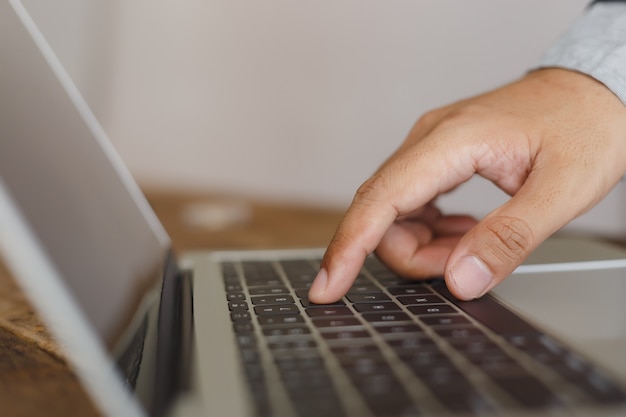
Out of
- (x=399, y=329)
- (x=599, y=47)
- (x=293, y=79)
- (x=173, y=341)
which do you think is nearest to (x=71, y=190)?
(x=173, y=341)

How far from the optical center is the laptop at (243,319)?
0.28 m

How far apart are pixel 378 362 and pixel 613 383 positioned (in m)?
0.10

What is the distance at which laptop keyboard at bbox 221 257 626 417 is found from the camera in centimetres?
29

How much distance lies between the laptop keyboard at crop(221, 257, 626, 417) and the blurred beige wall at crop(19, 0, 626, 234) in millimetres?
1129

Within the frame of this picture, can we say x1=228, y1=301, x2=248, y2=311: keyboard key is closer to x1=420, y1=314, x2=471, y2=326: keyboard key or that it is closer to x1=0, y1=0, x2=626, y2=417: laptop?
x1=0, y1=0, x2=626, y2=417: laptop

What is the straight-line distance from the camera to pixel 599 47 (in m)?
0.63

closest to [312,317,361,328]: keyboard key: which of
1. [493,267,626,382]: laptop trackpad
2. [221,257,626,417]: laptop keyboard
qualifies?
[221,257,626,417]: laptop keyboard

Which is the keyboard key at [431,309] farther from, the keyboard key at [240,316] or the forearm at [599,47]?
the forearm at [599,47]

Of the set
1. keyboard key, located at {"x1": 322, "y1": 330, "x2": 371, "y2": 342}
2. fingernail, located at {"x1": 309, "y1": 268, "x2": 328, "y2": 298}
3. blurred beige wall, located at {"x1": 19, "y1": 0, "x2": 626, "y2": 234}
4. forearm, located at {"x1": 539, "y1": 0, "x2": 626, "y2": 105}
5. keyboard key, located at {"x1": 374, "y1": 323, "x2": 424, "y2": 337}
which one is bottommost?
blurred beige wall, located at {"x1": 19, "y1": 0, "x2": 626, "y2": 234}

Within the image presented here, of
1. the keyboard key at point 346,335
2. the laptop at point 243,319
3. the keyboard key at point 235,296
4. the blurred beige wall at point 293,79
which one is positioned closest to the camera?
the laptop at point 243,319

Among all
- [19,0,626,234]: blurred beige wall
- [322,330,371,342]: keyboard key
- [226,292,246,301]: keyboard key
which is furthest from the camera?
[19,0,626,234]: blurred beige wall

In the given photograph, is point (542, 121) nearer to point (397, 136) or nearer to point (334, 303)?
point (334, 303)

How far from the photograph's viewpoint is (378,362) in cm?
34

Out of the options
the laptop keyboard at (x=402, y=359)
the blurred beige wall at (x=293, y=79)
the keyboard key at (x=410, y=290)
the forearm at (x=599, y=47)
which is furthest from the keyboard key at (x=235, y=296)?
the blurred beige wall at (x=293, y=79)
